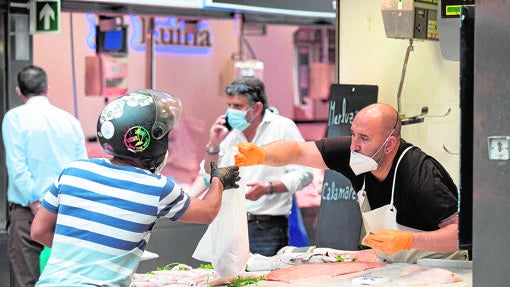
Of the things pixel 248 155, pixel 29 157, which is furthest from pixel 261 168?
pixel 29 157

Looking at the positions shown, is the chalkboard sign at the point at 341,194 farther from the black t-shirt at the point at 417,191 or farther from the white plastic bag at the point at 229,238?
the white plastic bag at the point at 229,238

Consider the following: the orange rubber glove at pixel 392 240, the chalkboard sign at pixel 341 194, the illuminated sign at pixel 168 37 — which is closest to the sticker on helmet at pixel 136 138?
the orange rubber glove at pixel 392 240

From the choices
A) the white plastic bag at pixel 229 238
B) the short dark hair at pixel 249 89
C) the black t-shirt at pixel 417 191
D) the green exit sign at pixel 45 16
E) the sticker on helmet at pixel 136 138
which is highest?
the green exit sign at pixel 45 16

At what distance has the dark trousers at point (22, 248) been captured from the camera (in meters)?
7.18

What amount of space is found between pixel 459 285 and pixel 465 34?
1346 millimetres

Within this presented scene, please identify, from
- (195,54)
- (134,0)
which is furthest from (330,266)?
(195,54)

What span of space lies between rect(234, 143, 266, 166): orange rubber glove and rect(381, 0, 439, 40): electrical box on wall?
124 cm

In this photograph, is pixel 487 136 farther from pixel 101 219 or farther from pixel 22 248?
pixel 22 248

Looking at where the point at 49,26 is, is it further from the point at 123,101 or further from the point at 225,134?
the point at 123,101

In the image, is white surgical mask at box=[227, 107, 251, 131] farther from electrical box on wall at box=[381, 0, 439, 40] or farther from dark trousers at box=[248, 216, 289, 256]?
electrical box on wall at box=[381, 0, 439, 40]

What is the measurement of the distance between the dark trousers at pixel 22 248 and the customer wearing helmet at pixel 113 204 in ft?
12.3

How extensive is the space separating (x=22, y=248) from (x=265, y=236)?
7.51ft

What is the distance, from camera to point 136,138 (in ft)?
11.5

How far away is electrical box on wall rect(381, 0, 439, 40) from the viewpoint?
5.22m
